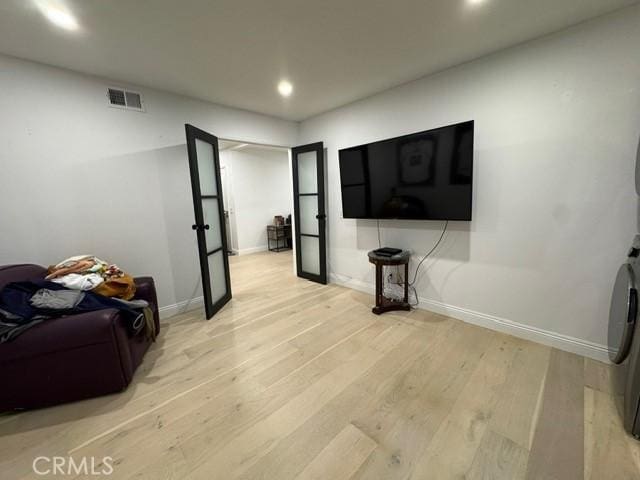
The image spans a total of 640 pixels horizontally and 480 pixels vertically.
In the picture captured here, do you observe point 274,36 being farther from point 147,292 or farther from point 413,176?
point 147,292

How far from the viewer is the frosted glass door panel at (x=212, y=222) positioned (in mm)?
2836

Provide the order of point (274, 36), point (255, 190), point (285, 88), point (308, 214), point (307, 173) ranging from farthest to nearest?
1. point (255, 190)
2. point (308, 214)
3. point (307, 173)
4. point (285, 88)
5. point (274, 36)

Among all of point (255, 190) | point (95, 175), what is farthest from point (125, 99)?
point (255, 190)

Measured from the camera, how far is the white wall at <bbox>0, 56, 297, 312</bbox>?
2.05m

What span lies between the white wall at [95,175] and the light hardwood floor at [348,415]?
1016 millimetres

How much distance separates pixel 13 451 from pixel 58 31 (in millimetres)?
2557

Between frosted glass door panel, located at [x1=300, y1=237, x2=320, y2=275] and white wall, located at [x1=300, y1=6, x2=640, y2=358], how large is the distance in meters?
1.69

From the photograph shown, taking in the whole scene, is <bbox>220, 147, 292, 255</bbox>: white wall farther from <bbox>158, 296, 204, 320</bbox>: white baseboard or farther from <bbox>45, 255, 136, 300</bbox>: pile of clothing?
<bbox>45, 255, 136, 300</bbox>: pile of clothing

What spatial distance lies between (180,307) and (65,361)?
1.35 m

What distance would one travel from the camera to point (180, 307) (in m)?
2.95

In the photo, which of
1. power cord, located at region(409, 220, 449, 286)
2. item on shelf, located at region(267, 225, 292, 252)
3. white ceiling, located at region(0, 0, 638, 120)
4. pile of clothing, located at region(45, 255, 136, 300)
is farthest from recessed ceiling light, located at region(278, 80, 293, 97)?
item on shelf, located at region(267, 225, 292, 252)

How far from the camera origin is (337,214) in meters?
3.58

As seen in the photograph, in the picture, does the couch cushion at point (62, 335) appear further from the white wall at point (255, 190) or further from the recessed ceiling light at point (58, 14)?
the white wall at point (255, 190)

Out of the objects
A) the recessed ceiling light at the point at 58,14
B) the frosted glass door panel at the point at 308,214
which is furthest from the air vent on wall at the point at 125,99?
the frosted glass door panel at the point at 308,214
